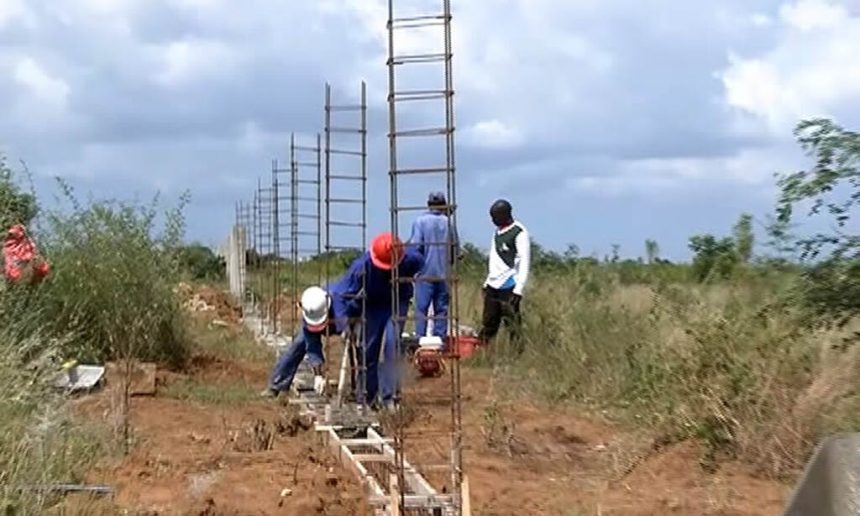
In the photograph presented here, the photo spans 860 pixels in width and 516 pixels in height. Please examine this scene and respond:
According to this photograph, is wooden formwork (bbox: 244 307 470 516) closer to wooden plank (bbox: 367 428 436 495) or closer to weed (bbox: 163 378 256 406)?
wooden plank (bbox: 367 428 436 495)

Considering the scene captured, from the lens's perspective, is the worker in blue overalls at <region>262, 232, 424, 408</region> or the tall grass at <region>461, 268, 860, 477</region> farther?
the worker in blue overalls at <region>262, 232, 424, 408</region>

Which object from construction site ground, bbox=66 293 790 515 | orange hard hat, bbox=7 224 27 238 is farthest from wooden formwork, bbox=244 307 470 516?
orange hard hat, bbox=7 224 27 238

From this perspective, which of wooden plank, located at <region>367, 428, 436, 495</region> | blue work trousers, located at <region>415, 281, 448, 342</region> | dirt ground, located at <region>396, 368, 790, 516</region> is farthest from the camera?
blue work trousers, located at <region>415, 281, 448, 342</region>

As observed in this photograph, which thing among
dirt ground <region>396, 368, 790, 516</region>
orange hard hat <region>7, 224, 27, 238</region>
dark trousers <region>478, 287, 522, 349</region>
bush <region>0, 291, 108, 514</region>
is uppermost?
orange hard hat <region>7, 224, 27, 238</region>

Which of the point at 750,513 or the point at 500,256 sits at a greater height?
the point at 500,256

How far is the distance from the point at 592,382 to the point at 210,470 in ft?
15.9

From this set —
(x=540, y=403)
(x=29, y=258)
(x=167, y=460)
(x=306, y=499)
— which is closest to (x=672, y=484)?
(x=306, y=499)

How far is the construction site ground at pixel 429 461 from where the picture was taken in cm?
899

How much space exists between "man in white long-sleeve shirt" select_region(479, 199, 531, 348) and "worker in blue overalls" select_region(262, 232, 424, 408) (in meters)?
3.42

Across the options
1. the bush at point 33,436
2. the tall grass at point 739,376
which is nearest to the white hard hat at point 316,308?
the bush at point 33,436

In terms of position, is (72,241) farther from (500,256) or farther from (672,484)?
(672,484)

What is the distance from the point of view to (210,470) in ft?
33.1

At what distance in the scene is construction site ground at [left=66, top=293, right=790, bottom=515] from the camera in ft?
29.5

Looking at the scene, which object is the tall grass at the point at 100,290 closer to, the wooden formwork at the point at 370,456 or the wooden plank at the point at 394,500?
the wooden formwork at the point at 370,456
